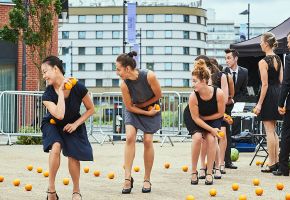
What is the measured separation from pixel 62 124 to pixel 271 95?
16.8ft

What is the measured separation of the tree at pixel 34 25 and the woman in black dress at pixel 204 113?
1750 cm

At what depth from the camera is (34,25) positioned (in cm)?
3005

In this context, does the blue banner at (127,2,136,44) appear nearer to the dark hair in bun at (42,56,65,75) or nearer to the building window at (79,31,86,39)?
the dark hair in bun at (42,56,65,75)

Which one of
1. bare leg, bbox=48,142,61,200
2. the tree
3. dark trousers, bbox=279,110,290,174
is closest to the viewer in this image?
bare leg, bbox=48,142,61,200

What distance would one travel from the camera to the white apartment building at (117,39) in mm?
126812

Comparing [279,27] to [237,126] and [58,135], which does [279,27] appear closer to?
[237,126]

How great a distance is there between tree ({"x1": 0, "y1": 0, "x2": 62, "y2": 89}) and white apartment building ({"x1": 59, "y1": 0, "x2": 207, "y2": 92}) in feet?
315

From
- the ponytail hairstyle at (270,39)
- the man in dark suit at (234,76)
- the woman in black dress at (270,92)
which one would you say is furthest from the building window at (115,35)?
the ponytail hairstyle at (270,39)

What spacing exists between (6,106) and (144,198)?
1363cm

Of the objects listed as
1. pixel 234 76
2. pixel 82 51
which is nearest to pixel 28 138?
pixel 234 76

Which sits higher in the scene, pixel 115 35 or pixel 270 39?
pixel 115 35

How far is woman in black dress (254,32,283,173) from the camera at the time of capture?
43.2 feet

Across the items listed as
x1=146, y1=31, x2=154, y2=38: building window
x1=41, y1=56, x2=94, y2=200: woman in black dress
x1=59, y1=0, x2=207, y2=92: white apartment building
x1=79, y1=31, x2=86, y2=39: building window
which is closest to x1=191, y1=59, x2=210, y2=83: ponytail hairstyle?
x1=41, y1=56, x2=94, y2=200: woman in black dress

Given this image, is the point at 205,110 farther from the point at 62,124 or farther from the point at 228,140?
the point at 62,124
